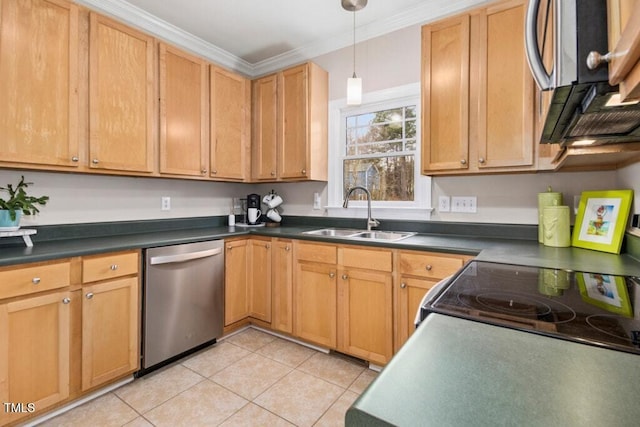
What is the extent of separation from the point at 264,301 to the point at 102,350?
1.16 meters

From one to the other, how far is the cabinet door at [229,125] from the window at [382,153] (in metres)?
0.99

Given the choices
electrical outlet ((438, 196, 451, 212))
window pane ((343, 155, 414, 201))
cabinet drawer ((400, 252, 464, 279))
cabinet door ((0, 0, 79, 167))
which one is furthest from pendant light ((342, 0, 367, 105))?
cabinet door ((0, 0, 79, 167))

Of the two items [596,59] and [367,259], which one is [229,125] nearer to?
[367,259]

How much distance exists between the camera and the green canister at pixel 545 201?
1.84 m

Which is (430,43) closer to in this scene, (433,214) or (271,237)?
(433,214)

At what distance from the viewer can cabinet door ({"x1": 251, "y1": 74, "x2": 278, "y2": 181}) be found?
2926 millimetres

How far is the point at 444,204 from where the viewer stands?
235 cm

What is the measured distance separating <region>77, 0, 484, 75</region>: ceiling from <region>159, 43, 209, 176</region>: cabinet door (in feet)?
1.12

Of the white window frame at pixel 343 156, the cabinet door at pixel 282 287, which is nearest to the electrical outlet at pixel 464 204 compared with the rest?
the white window frame at pixel 343 156

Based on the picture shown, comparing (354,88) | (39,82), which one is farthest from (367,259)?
(39,82)

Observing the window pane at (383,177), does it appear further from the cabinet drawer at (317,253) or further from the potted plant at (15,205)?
the potted plant at (15,205)

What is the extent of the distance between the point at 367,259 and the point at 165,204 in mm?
1819

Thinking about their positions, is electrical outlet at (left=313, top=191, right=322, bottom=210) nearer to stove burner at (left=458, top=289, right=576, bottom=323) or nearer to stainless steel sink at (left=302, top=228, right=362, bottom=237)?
stainless steel sink at (left=302, top=228, right=362, bottom=237)

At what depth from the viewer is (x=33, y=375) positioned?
1545mm
